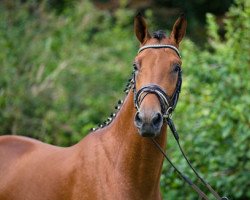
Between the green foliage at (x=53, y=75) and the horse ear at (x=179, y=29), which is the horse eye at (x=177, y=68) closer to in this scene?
the horse ear at (x=179, y=29)

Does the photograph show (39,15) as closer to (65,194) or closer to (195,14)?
(195,14)

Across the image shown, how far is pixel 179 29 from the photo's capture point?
15.4 feet

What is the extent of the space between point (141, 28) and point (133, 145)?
77cm

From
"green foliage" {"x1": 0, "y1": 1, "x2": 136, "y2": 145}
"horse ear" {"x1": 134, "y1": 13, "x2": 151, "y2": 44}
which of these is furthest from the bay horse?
"green foliage" {"x1": 0, "y1": 1, "x2": 136, "y2": 145}

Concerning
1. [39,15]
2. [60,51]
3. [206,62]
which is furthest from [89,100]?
[206,62]

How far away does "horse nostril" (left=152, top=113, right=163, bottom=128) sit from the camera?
4.13 metres

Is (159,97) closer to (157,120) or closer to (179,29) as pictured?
(157,120)

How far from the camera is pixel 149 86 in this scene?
431 cm

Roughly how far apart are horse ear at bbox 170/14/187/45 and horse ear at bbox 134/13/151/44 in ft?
0.56

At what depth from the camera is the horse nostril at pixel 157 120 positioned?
4.13m

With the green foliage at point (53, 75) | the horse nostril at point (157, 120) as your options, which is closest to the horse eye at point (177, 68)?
the horse nostril at point (157, 120)

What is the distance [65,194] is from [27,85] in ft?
19.4

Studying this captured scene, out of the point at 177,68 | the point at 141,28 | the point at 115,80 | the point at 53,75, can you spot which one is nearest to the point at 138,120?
the point at 177,68

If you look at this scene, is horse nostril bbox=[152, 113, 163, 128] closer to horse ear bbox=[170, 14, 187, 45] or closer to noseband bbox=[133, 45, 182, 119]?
noseband bbox=[133, 45, 182, 119]
